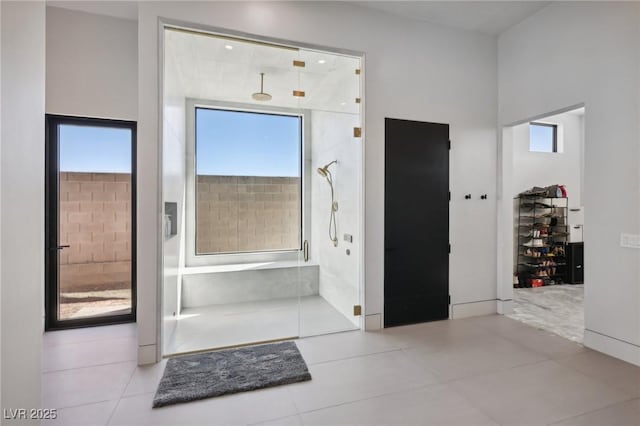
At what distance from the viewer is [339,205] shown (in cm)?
384

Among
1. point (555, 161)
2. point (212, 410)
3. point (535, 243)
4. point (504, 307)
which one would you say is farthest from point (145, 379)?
point (555, 161)

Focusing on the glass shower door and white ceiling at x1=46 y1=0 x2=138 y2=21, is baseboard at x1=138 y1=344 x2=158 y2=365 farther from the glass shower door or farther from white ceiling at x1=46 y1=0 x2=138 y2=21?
white ceiling at x1=46 y1=0 x2=138 y2=21

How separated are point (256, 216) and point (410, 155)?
85.5 inches

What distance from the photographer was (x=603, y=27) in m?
2.87

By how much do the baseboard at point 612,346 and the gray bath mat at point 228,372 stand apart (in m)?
2.69

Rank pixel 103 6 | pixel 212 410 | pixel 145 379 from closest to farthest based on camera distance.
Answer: pixel 212 410, pixel 145 379, pixel 103 6

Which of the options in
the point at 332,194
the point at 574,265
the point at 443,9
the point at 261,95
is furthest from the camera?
the point at 574,265

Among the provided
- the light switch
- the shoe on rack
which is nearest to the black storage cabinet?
the shoe on rack

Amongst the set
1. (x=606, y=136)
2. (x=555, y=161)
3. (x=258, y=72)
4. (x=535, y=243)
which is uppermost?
(x=258, y=72)

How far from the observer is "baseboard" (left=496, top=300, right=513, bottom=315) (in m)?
3.87

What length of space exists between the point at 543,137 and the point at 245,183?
6.00m

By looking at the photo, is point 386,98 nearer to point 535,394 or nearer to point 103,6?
point 535,394

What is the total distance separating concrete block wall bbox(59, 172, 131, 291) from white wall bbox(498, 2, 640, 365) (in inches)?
191

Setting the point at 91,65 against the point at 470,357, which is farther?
the point at 91,65
